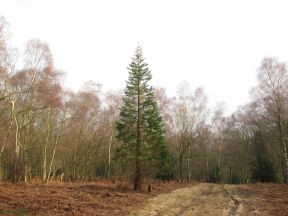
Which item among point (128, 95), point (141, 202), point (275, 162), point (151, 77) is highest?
point (151, 77)

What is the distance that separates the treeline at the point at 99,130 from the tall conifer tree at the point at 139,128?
107 cm

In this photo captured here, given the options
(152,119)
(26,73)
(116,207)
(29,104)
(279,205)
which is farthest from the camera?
(29,104)

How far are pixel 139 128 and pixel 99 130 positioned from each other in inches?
1035

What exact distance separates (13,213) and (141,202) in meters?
8.60

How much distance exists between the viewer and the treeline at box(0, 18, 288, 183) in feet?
104

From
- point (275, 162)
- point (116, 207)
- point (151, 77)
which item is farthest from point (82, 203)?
point (275, 162)

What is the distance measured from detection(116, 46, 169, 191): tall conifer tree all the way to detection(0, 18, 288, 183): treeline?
1.07 meters

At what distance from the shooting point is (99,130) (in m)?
52.3

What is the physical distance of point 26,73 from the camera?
3078 centimetres

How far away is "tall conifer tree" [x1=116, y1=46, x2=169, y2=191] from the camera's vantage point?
26672mm

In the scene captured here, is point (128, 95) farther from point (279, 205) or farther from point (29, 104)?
point (279, 205)

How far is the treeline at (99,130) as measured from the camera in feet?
104

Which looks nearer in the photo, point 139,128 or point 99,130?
point 139,128

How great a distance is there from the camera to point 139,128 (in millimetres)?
27000
